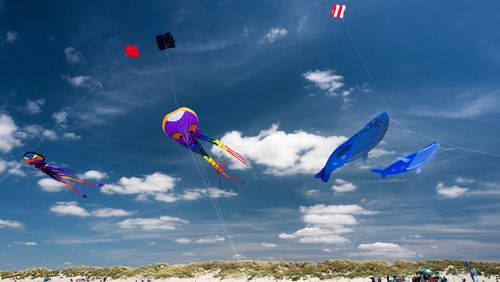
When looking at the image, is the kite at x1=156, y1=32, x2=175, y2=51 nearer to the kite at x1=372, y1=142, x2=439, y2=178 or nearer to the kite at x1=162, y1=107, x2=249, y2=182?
the kite at x1=162, y1=107, x2=249, y2=182

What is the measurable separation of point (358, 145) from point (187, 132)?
8844mm

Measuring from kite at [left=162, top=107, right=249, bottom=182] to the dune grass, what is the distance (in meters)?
16.9

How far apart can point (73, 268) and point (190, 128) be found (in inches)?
1755

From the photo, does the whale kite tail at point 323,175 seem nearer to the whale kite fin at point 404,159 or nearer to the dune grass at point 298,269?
the whale kite fin at point 404,159

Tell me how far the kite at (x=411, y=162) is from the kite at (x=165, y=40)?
10.5 m

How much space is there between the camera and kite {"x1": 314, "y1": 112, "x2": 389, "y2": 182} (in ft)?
44.2

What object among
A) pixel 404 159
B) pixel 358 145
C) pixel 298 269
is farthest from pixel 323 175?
pixel 298 269

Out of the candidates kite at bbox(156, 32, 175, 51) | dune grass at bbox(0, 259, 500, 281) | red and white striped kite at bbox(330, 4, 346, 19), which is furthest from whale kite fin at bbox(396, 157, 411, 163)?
dune grass at bbox(0, 259, 500, 281)

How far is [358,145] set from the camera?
1409 cm

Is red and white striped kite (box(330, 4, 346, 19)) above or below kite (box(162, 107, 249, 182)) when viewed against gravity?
above

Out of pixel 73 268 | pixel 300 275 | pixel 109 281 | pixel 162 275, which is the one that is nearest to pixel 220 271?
pixel 162 275

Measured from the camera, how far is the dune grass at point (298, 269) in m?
31.1

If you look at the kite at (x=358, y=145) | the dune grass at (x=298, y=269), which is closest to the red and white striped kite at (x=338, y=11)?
the kite at (x=358, y=145)

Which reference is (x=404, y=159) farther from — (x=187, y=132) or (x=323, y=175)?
(x=187, y=132)
